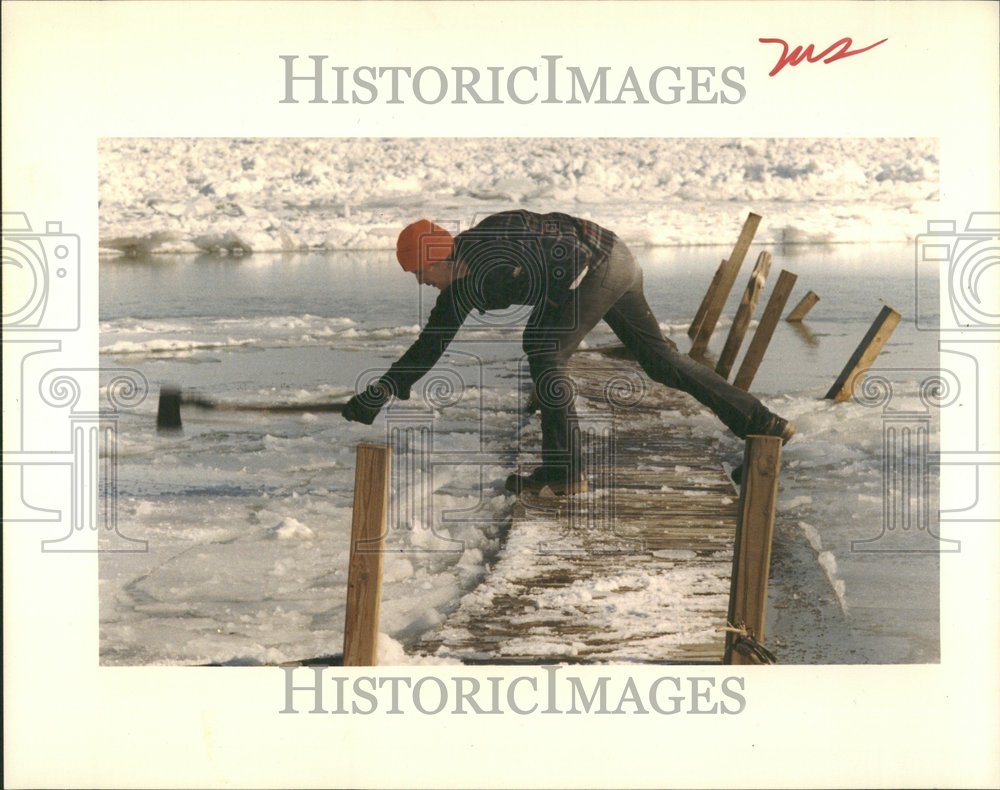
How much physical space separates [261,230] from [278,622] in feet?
5.02

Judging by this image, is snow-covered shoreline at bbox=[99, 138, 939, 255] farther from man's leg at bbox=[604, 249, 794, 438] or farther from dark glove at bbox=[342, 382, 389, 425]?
dark glove at bbox=[342, 382, 389, 425]

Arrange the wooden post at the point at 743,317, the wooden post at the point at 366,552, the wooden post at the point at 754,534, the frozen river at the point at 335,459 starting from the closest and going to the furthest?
the wooden post at the point at 754,534 < the wooden post at the point at 366,552 < the frozen river at the point at 335,459 < the wooden post at the point at 743,317

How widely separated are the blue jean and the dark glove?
0.59 metres

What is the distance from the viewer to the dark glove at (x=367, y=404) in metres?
4.90

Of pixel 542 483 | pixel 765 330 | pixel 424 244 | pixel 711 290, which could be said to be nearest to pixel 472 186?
pixel 424 244

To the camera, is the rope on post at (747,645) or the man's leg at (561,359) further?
the man's leg at (561,359)

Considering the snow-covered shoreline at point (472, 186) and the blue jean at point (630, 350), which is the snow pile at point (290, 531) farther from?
the snow-covered shoreline at point (472, 186)

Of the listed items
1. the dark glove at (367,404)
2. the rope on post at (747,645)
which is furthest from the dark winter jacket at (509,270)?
the rope on post at (747,645)

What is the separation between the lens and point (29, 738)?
486 centimetres

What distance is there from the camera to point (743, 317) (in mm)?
5105

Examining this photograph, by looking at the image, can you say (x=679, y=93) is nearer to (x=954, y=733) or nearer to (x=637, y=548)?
(x=637, y=548)

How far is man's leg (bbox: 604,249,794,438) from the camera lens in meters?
4.92

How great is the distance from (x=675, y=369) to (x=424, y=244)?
3.61 feet
